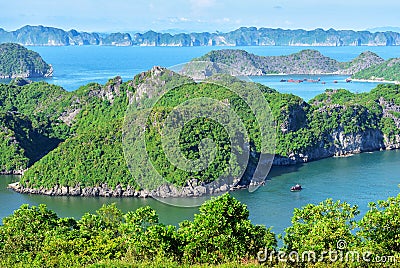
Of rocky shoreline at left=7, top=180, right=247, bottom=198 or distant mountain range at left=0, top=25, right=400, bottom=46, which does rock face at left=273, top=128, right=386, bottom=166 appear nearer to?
rocky shoreline at left=7, top=180, right=247, bottom=198

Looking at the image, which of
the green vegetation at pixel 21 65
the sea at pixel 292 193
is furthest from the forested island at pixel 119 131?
the green vegetation at pixel 21 65

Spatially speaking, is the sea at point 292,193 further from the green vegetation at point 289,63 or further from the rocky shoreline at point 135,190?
the green vegetation at point 289,63

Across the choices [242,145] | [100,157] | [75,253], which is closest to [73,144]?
[100,157]

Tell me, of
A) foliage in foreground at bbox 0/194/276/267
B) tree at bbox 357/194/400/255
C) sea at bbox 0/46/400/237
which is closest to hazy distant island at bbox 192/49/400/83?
sea at bbox 0/46/400/237

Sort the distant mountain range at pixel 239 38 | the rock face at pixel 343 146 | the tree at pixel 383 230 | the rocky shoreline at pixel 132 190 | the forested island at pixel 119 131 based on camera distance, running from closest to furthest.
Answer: the tree at pixel 383 230
the rocky shoreline at pixel 132 190
the forested island at pixel 119 131
the rock face at pixel 343 146
the distant mountain range at pixel 239 38

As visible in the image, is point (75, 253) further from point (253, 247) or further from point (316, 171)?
point (316, 171)

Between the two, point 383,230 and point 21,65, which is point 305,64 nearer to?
point 21,65
